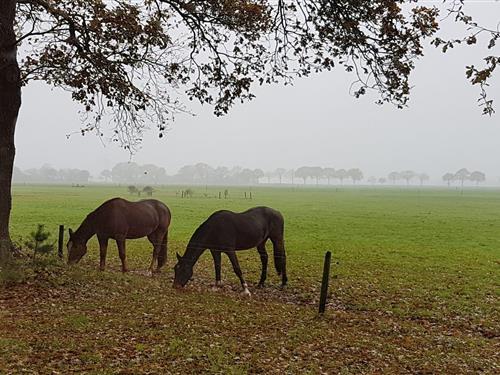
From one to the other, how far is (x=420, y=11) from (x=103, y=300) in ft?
32.9

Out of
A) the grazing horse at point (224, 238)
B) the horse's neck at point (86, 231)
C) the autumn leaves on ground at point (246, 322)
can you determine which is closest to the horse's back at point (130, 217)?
the horse's neck at point (86, 231)

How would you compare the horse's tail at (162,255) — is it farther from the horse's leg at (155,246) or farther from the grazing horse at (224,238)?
Answer: the grazing horse at (224,238)

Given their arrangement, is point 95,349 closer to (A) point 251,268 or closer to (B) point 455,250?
(A) point 251,268

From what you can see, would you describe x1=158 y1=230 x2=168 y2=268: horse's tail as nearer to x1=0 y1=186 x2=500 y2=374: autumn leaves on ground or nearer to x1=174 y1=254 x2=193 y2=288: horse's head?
x1=0 y1=186 x2=500 y2=374: autumn leaves on ground

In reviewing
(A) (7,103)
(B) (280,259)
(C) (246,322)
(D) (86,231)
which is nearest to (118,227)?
(D) (86,231)

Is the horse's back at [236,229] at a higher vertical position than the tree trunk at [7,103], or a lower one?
lower

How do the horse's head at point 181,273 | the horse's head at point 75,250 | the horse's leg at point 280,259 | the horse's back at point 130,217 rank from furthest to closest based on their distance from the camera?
the horse's leg at point 280,259 < the horse's back at point 130,217 < the horse's head at point 75,250 < the horse's head at point 181,273

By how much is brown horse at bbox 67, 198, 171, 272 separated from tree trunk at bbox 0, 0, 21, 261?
2.36m

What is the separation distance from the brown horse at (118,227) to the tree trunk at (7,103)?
2361mm

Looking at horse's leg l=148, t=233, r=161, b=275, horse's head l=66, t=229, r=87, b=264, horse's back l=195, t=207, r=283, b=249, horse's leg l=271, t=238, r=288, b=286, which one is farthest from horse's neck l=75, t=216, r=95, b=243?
horse's leg l=271, t=238, r=288, b=286

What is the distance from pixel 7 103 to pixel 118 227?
486 cm

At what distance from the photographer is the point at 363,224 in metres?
37.1

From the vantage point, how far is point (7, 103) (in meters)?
10.6

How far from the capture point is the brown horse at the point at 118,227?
1300 cm
